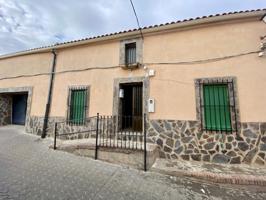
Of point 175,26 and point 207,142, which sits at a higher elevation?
point 175,26

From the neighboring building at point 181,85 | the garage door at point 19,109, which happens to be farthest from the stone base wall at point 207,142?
the garage door at point 19,109

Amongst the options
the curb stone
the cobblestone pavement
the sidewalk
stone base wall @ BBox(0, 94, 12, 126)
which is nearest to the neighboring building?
the sidewalk

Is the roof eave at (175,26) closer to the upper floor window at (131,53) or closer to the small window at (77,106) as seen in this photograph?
the upper floor window at (131,53)

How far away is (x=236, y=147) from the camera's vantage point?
A: 4.88 metres

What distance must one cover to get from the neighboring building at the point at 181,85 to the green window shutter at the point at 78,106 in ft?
0.14

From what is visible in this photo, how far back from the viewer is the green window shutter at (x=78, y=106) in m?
7.01

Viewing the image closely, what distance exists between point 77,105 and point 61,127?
1224 mm

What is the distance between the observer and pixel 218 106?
5.24 meters

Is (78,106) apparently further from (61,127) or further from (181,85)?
(181,85)

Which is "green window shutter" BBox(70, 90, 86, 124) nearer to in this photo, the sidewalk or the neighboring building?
the neighboring building

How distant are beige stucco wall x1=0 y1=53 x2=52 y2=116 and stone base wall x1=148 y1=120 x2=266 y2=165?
5.64 m

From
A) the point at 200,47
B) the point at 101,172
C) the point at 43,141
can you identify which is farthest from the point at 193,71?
the point at 43,141

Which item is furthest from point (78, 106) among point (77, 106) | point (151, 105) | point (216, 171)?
point (216, 171)

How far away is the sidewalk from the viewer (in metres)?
3.75
